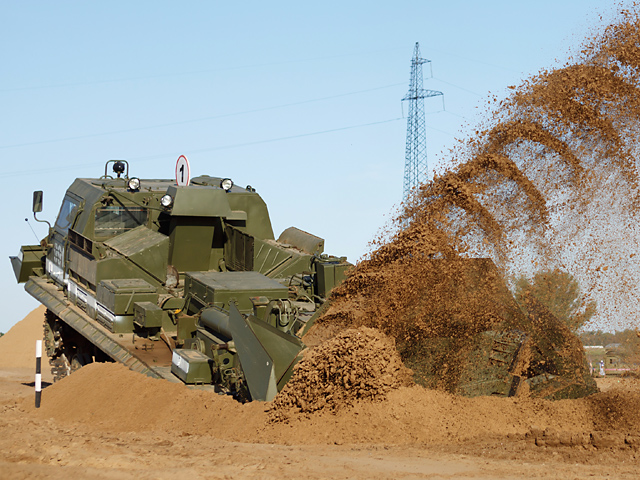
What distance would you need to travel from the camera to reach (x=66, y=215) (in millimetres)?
14953

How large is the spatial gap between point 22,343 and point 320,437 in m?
18.2

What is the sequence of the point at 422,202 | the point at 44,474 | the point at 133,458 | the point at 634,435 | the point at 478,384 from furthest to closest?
the point at 422,202
the point at 478,384
the point at 634,435
the point at 133,458
the point at 44,474

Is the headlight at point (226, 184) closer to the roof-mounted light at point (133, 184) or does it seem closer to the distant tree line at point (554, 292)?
the roof-mounted light at point (133, 184)

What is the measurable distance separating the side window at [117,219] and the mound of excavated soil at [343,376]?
644cm

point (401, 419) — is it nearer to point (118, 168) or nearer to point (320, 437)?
point (320, 437)

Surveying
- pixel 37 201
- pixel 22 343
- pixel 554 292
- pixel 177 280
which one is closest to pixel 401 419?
pixel 554 292

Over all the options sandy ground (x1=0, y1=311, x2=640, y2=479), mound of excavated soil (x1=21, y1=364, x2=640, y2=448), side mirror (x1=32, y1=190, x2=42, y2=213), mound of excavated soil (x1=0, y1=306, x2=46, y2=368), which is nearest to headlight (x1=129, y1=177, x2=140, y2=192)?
side mirror (x1=32, y1=190, x2=42, y2=213)

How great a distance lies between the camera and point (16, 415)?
33.5ft

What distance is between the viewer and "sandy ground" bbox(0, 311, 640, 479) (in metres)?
6.09

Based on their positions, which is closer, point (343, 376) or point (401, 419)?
point (401, 419)

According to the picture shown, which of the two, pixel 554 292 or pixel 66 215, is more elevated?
pixel 66 215

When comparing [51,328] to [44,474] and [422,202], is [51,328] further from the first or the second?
[44,474]

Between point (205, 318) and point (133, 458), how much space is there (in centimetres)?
432

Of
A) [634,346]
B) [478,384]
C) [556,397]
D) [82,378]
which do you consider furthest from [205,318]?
[634,346]
